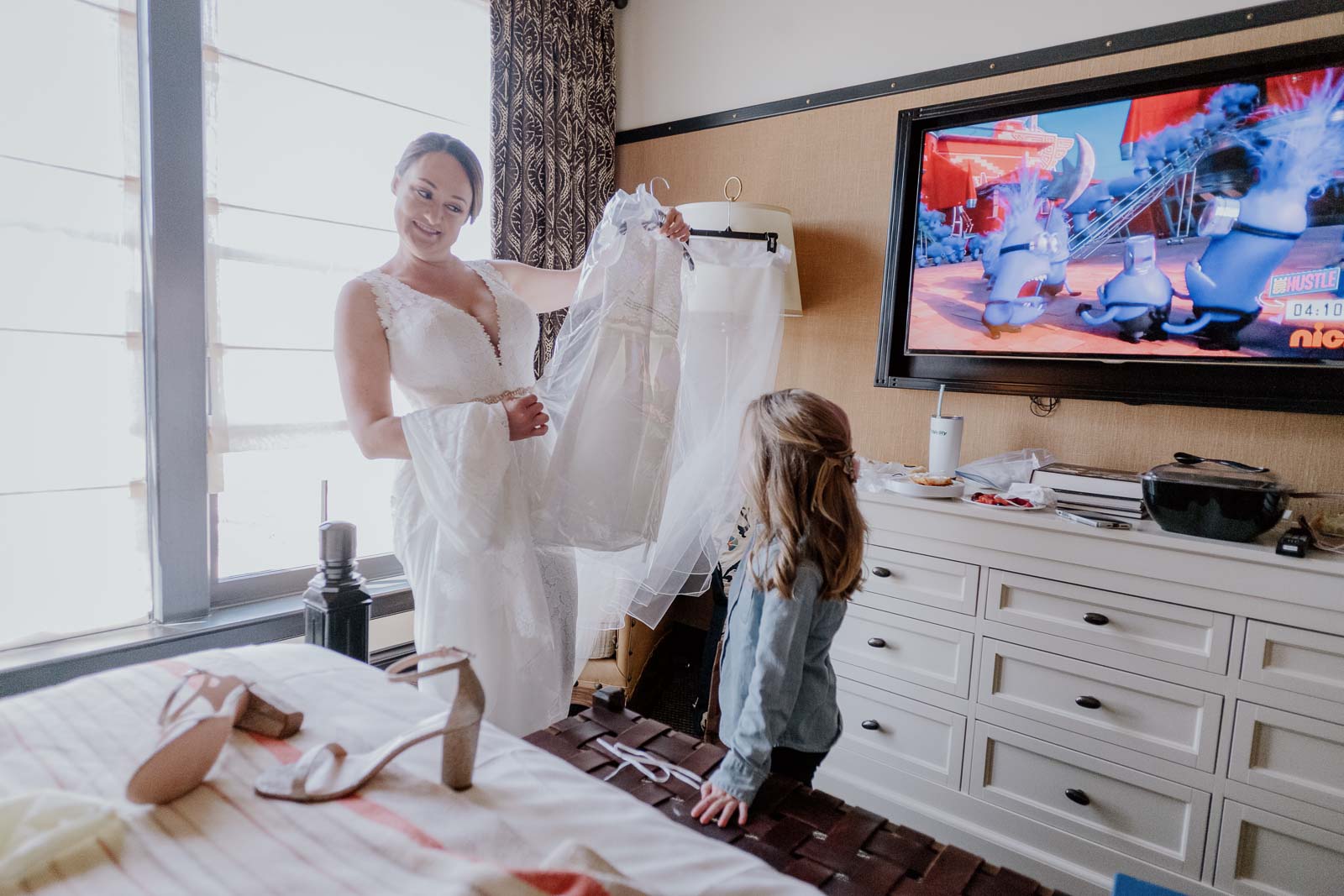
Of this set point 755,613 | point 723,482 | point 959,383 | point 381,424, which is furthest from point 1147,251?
point 381,424

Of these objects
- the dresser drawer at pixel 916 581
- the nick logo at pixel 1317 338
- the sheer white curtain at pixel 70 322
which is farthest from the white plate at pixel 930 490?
the sheer white curtain at pixel 70 322

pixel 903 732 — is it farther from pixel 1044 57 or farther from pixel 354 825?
pixel 1044 57

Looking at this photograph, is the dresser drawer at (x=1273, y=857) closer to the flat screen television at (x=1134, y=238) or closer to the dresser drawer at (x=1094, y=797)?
the dresser drawer at (x=1094, y=797)

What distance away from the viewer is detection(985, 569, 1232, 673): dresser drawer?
161cm

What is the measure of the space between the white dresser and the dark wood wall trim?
131 cm

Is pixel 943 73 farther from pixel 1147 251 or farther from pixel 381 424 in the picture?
pixel 381 424

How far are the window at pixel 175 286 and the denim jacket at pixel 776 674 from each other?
1.32 m

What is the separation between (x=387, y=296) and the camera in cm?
156

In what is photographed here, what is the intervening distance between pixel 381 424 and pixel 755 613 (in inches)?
32.5

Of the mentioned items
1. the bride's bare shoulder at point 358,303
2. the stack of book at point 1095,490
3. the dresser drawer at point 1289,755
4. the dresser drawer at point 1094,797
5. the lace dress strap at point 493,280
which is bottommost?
the dresser drawer at point 1094,797

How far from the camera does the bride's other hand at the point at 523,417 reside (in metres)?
1.41

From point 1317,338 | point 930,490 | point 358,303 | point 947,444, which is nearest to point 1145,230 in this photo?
point 1317,338

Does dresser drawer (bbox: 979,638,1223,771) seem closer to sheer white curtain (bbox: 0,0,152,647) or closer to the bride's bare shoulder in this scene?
the bride's bare shoulder

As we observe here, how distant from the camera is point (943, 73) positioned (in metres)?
2.30
